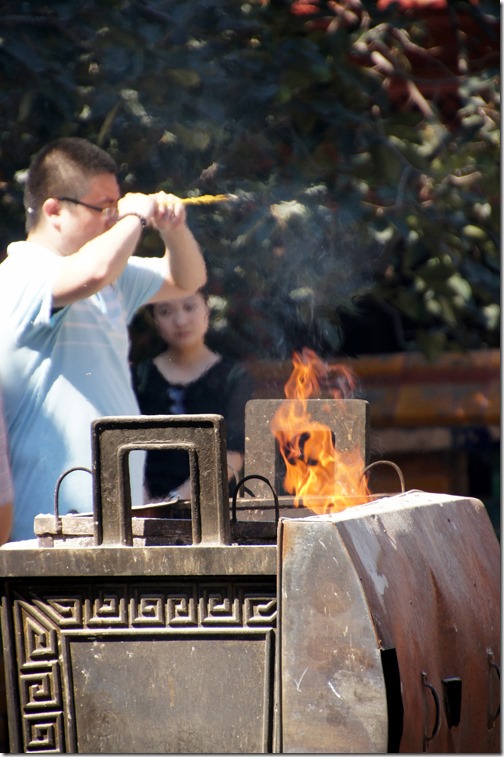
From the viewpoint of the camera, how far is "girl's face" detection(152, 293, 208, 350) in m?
4.23

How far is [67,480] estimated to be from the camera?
3.04 meters

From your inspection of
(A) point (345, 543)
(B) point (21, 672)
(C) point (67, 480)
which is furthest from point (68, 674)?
(C) point (67, 480)

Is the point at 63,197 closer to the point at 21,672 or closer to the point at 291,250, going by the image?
the point at 291,250

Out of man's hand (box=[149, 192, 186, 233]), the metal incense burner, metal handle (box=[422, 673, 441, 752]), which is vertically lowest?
metal handle (box=[422, 673, 441, 752])

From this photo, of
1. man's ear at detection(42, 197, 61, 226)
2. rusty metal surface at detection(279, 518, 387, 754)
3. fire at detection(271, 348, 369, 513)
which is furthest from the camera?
man's ear at detection(42, 197, 61, 226)

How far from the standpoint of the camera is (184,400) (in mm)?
4250

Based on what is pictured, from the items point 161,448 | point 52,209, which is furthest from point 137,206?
point 161,448

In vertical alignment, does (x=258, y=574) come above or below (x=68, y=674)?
above

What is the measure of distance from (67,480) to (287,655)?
1.15 meters

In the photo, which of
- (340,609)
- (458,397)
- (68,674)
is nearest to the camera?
(340,609)

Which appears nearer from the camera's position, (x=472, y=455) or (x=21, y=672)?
(x=21, y=672)

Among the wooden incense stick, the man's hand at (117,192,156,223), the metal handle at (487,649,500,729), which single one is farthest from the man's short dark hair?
the metal handle at (487,649,500,729)

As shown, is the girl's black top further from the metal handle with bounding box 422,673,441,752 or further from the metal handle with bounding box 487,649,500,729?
the metal handle with bounding box 422,673,441,752

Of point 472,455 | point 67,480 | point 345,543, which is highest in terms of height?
point 345,543
